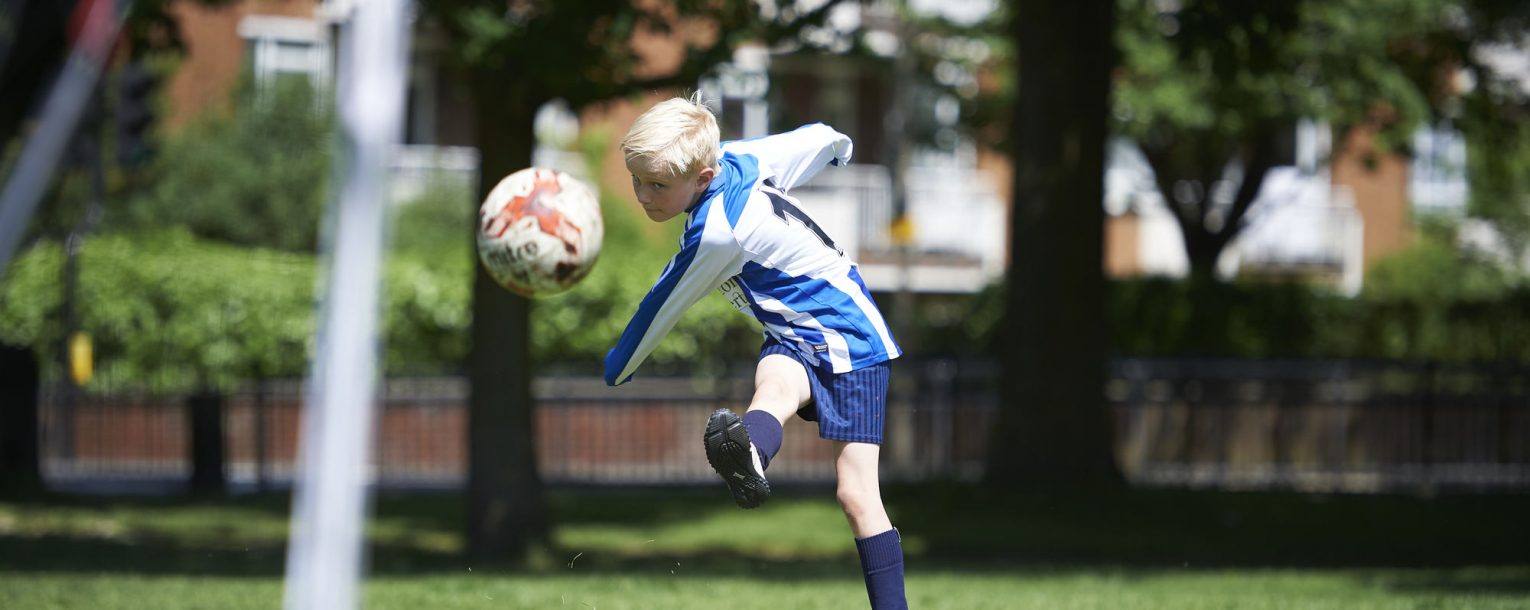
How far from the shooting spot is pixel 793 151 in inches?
227

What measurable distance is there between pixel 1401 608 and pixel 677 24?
7524 mm

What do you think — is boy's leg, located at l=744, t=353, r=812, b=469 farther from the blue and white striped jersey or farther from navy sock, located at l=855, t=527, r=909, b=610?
navy sock, located at l=855, t=527, r=909, b=610

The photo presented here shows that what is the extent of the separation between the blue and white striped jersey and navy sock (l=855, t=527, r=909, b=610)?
602mm

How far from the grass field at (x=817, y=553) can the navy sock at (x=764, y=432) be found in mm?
2998

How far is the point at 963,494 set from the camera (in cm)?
1420

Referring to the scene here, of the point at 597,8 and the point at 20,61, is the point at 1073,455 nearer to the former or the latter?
the point at 597,8

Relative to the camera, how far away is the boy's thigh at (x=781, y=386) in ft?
17.4

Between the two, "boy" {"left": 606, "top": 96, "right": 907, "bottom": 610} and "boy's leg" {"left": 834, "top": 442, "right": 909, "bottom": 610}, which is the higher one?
"boy" {"left": 606, "top": 96, "right": 907, "bottom": 610}

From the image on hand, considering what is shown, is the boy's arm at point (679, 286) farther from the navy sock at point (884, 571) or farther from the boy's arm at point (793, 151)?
the navy sock at point (884, 571)

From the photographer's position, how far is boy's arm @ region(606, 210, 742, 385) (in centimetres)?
522

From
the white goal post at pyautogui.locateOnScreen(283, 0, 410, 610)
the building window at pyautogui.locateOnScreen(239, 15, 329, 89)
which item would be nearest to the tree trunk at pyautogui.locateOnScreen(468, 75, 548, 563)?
the white goal post at pyautogui.locateOnScreen(283, 0, 410, 610)

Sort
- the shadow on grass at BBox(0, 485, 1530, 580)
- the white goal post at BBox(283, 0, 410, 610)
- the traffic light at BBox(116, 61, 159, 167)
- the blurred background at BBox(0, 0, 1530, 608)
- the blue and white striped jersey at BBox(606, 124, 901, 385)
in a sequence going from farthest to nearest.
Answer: the traffic light at BBox(116, 61, 159, 167) < the blurred background at BBox(0, 0, 1530, 608) < the shadow on grass at BBox(0, 485, 1530, 580) < the blue and white striped jersey at BBox(606, 124, 901, 385) < the white goal post at BBox(283, 0, 410, 610)

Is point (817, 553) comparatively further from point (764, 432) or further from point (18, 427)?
point (18, 427)

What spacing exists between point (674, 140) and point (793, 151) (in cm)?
68
